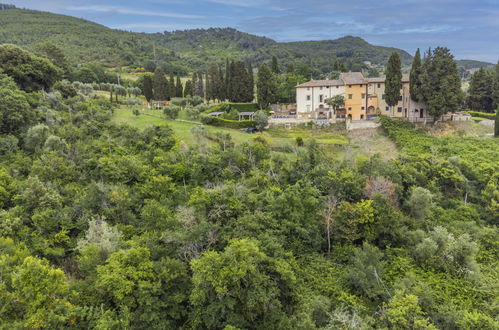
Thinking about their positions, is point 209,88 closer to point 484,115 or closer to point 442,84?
point 442,84

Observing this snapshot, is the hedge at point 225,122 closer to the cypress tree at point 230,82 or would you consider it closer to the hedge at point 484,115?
the cypress tree at point 230,82

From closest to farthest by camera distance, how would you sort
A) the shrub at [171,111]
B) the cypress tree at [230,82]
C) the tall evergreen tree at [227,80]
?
the shrub at [171,111] < the cypress tree at [230,82] < the tall evergreen tree at [227,80]

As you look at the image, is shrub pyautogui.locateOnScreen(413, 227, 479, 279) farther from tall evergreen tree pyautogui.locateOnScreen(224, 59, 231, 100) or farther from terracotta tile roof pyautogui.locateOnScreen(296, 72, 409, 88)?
tall evergreen tree pyautogui.locateOnScreen(224, 59, 231, 100)

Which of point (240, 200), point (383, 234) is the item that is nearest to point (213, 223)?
point (240, 200)

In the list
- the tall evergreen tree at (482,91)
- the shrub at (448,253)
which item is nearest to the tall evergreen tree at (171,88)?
the shrub at (448,253)

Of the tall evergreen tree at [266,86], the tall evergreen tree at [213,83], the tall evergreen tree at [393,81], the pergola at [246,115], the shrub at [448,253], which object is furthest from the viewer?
the tall evergreen tree at [213,83]

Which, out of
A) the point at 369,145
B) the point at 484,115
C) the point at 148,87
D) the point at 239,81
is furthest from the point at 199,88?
the point at 484,115

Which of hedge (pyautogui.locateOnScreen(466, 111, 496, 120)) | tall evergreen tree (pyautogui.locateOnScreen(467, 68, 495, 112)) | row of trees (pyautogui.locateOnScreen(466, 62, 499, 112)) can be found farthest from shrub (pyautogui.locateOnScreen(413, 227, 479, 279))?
tall evergreen tree (pyautogui.locateOnScreen(467, 68, 495, 112))
